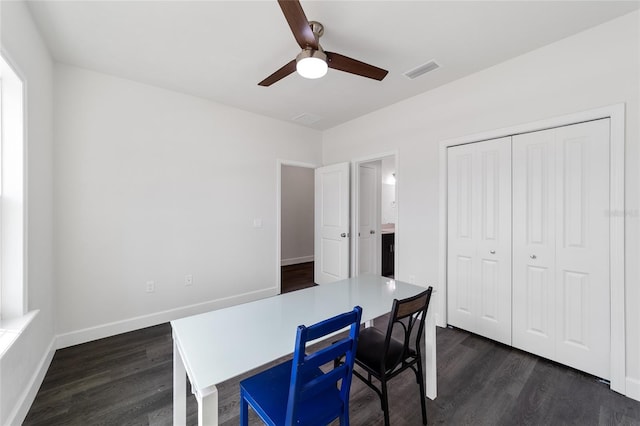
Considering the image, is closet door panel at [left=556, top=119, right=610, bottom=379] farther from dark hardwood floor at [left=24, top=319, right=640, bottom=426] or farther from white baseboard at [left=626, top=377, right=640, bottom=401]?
dark hardwood floor at [left=24, top=319, right=640, bottom=426]

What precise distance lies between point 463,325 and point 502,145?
1912 mm

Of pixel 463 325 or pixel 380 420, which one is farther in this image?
pixel 463 325

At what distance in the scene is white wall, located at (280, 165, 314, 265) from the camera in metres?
6.17

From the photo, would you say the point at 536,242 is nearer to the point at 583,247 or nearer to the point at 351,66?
the point at 583,247

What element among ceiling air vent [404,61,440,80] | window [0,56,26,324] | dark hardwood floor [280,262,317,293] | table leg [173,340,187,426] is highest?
ceiling air vent [404,61,440,80]

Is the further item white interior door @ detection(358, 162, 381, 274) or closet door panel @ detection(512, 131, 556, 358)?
white interior door @ detection(358, 162, 381, 274)

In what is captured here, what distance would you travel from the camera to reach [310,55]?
5.72 ft

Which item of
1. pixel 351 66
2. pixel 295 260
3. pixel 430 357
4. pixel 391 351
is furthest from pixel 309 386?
pixel 295 260

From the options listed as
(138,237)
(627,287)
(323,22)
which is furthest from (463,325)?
(138,237)

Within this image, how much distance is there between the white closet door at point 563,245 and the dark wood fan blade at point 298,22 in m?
2.09

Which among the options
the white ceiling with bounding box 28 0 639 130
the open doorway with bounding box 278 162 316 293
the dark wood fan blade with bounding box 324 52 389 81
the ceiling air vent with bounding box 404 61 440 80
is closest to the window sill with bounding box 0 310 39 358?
the white ceiling with bounding box 28 0 639 130

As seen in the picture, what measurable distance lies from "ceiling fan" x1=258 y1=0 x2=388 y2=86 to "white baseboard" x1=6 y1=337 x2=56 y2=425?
2.77 metres

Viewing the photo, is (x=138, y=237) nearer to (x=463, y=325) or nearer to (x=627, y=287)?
(x=463, y=325)

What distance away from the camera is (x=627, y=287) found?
6.19 feet
